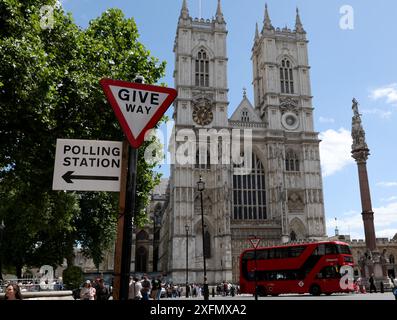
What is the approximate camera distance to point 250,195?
163 ft

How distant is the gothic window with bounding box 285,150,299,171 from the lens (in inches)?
2016

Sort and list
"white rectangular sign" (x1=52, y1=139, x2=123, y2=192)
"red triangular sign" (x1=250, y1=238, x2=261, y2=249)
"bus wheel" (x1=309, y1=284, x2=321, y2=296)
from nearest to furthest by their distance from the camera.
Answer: "white rectangular sign" (x1=52, y1=139, x2=123, y2=192), "red triangular sign" (x1=250, y1=238, x2=261, y2=249), "bus wheel" (x1=309, y1=284, x2=321, y2=296)

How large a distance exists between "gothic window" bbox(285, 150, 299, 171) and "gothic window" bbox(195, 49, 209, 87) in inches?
542

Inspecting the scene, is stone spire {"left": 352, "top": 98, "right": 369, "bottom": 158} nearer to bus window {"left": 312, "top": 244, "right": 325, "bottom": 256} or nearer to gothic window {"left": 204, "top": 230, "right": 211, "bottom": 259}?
bus window {"left": 312, "top": 244, "right": 325, "bottom": 256}

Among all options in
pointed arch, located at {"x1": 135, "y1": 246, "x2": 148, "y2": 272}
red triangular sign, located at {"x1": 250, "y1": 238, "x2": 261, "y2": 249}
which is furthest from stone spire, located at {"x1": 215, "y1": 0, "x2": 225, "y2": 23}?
red triangular sign, located at {"x1": 250, "y1": 238, "x2": 261, "y2": 249}

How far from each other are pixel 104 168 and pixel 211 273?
4446 cm

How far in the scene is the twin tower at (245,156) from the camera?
46312mm

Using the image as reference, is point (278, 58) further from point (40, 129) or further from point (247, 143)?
point (40, 129)

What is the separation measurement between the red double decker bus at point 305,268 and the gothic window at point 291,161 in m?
24.5

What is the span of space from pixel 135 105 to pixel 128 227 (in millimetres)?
1018

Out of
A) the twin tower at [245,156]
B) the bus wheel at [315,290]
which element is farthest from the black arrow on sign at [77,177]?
the twin tower at [245,156]

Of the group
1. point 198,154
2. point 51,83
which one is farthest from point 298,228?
point 51,83

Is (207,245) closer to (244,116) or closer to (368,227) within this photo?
(244,116)
